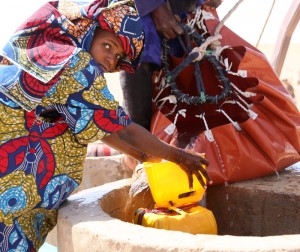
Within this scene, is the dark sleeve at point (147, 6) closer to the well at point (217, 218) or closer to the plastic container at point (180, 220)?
the well at point (217, 218)

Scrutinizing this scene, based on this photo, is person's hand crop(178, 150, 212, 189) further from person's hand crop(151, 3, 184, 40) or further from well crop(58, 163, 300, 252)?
person's hand crop(151, 3, 184, 40)

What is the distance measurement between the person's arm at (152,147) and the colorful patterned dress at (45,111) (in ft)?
0.19

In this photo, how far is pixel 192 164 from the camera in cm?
236

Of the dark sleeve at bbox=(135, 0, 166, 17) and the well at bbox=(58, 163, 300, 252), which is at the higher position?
the dark sleeve at bbox=(135, 0, 166, 17)

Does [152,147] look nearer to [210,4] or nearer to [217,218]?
[217,218]

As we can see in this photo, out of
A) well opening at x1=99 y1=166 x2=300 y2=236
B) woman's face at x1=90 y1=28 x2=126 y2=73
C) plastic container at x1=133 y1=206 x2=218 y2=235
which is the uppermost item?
woman's face at x1=90 y1=28 x2=126 y2=73

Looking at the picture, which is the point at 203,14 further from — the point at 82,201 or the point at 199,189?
the point at 82,201

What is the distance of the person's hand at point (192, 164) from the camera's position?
2.33m

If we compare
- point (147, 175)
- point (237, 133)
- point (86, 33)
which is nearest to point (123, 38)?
point (86, 33)

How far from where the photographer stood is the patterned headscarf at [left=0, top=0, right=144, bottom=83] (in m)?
2.04

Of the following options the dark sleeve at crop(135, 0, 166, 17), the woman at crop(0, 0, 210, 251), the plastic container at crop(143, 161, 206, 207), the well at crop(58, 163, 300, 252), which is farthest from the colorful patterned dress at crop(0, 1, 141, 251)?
the dark sleeve at crop(135, 0, 166, 17)

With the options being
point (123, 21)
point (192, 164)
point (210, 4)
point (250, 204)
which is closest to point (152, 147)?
point (192, 164)

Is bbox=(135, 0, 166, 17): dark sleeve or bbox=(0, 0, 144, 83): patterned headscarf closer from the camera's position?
bbox=(0, 0, 144, 83): patterned headscarf

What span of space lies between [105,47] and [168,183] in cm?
59
